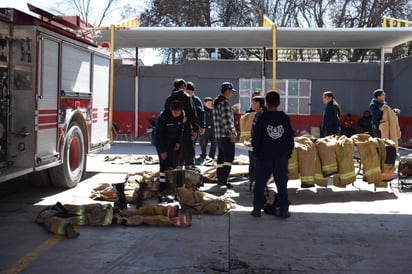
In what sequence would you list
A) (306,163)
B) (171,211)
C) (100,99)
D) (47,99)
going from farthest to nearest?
(100,99) → (306,163) → (47,99) → (171,211)

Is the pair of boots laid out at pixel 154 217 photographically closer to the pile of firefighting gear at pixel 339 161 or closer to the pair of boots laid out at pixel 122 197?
the pair of boots laid out at pixel 122 197

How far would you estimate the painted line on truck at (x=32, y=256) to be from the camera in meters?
5.02

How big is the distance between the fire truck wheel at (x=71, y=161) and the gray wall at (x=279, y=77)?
453 inches

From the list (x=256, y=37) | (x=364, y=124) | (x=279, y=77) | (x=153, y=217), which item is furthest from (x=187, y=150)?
(x=279, y=77)

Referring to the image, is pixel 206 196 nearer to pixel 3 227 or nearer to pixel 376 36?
pixel 3 227

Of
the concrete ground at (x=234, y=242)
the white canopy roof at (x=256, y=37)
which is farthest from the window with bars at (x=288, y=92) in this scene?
the concrete ground at (x=234, y=242)

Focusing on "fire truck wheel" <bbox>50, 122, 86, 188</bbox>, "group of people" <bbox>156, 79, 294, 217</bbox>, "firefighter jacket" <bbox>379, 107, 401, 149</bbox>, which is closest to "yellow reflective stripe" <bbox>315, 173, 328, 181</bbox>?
"group of people" <bbox>156, 79, 294, 217</bbox>

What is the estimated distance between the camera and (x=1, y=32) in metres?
7.31

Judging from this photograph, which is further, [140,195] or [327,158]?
[327,158]

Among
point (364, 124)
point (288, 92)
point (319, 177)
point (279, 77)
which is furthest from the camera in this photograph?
point (288, 92)

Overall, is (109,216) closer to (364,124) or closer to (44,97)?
(44,97)

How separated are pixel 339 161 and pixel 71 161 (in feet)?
14.5

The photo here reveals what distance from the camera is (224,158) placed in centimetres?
968

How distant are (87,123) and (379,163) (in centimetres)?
500
